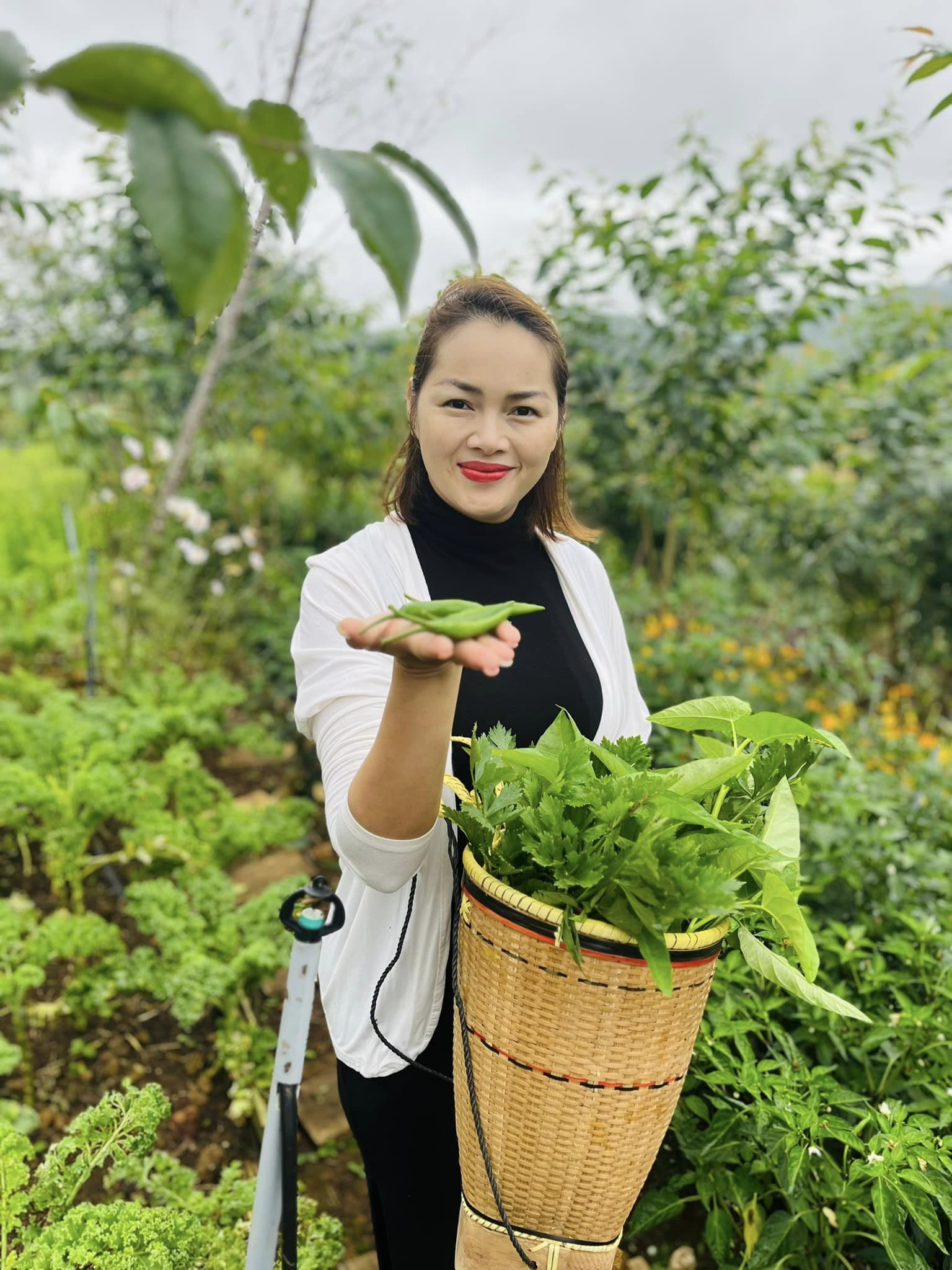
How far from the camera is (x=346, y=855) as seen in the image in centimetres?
94

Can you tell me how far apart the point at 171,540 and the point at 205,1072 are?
290 cm

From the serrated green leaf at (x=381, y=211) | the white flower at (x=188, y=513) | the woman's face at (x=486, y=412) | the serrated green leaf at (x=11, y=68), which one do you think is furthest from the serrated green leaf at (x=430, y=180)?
the white flower at (x=188, y=513)

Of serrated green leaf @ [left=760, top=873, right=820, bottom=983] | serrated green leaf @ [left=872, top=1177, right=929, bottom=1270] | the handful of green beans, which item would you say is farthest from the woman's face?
serrated green leaf @ [left=872, top=1177, right=929, bottom=1270]

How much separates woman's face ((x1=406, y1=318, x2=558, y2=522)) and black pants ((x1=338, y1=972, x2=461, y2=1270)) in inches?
27.1

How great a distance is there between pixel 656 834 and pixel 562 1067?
0.24 m

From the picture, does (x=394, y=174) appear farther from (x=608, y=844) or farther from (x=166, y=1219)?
(x=166, y=1219)

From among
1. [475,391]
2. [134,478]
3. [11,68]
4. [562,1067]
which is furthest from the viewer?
[134,478]

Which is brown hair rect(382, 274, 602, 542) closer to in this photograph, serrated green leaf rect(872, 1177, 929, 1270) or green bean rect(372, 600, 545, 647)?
green bean rect(372, 600, 545, 647)

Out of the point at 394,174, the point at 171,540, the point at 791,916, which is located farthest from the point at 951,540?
the point at 394,174

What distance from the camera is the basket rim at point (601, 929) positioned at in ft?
2.66

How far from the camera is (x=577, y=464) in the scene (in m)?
4.77

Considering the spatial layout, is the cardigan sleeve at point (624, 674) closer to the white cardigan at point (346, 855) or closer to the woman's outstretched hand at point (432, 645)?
the white cardigan at point (346, 855)

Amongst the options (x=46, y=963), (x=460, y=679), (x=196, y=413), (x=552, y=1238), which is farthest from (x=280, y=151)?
(x=196, y=413)

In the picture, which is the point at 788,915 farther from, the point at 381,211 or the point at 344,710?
the point at 381,211
